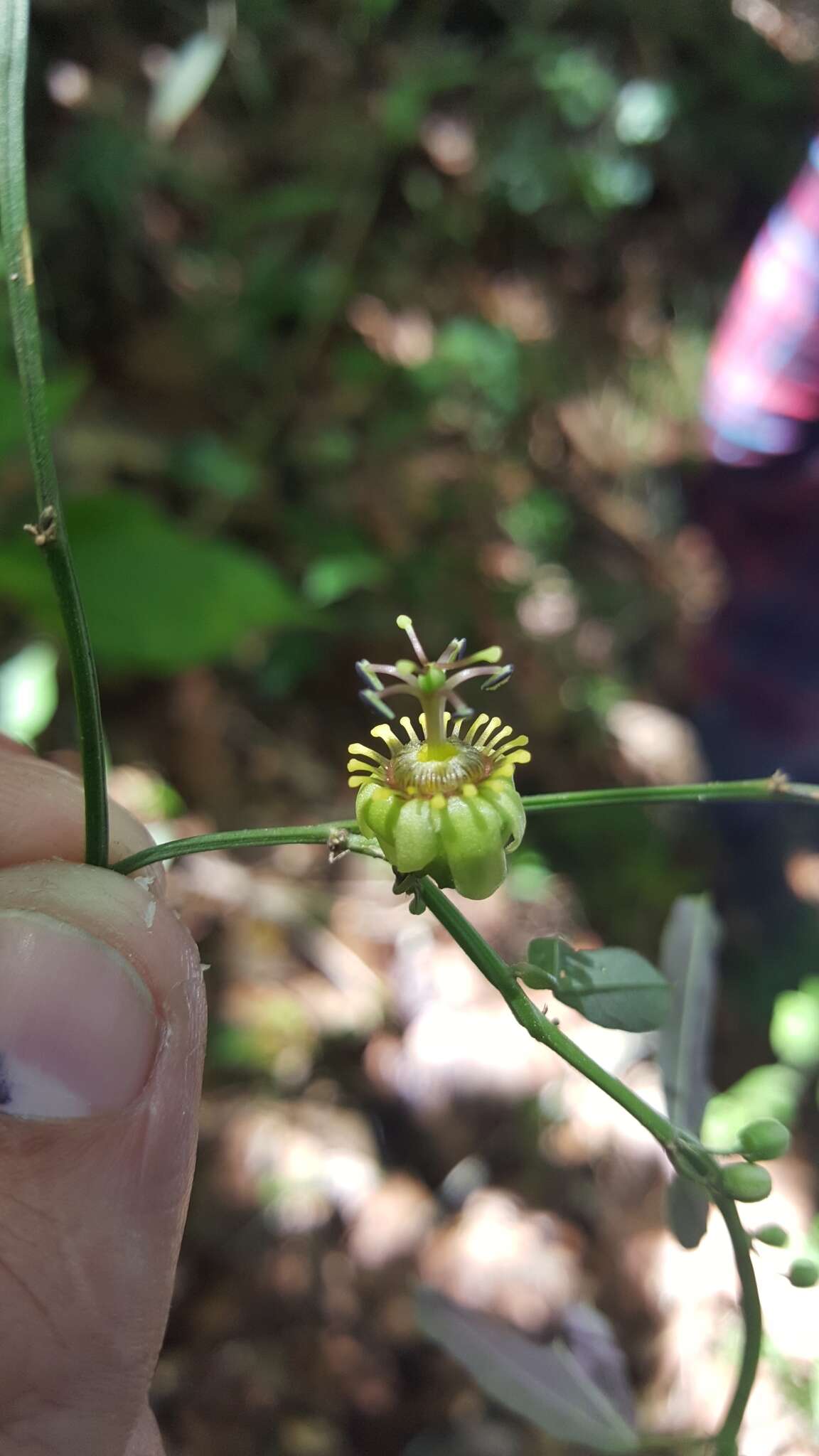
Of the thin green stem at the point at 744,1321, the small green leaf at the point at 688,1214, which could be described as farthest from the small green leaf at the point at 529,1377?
the small green leaf at the point at 688,1214

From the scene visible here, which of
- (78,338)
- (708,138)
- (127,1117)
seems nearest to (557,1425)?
(127,1117)

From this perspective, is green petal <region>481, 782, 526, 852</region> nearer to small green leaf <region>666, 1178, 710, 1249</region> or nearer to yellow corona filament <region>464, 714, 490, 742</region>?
yellow corona filament <region>464, 714, 490, 742</region>

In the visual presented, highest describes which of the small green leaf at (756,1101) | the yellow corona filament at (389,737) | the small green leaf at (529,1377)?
the yellow corona filament at (389,737)

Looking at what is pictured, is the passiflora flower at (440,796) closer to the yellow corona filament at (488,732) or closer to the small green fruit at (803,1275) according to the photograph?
the yellow corona filament at (488,732)

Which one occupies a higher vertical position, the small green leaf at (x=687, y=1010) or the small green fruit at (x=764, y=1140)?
the small green leaf at (x=687, y=1010)

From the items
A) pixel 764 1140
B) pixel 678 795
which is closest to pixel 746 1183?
pixel 764 1140

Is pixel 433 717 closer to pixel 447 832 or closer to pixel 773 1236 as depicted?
pixel 447 832
